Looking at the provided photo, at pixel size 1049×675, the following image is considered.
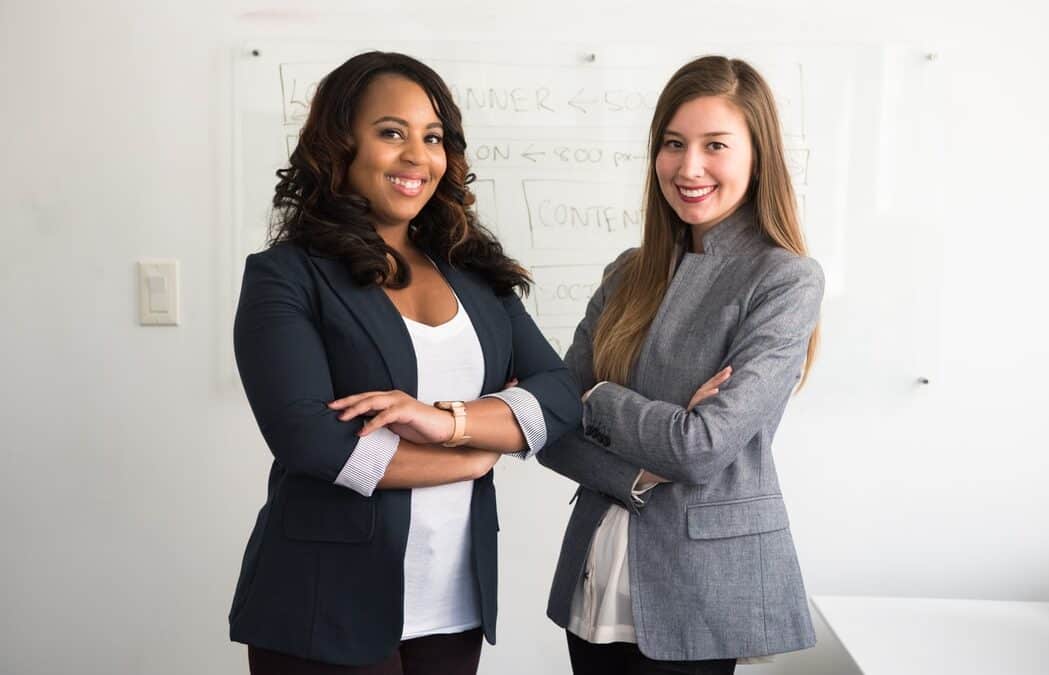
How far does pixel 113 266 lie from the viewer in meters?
2.64

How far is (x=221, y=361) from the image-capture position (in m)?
2.65

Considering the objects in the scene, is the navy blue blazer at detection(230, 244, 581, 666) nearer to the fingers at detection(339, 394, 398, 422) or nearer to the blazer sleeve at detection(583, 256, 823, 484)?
the fingers at detection(339, 394, 398, 422)

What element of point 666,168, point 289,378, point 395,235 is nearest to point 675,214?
point 666,168

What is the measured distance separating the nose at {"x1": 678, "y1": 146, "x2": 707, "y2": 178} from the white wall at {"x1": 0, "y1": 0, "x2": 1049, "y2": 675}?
1.10 meters

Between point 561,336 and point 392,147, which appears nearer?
point 392,147

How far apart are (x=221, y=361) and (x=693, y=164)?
1535 mm

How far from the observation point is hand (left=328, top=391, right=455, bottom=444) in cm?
136

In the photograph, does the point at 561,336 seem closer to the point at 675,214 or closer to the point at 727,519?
the point at 675,214

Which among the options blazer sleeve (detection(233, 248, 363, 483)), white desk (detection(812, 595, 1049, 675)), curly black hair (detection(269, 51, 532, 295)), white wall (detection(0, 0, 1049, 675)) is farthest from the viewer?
white wall (detection(0, 0, 1049, 675))

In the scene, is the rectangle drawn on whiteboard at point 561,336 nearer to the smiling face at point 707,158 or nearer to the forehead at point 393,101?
the smiling face at point 707,158

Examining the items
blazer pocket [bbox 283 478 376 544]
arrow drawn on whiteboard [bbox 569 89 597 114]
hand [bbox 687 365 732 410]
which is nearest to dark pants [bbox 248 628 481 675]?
blazer pocket [bbox 283 478 376 544]

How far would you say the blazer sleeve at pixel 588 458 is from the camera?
1.58 meters

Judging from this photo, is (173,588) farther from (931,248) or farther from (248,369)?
(931,248)

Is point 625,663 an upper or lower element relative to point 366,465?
lower
